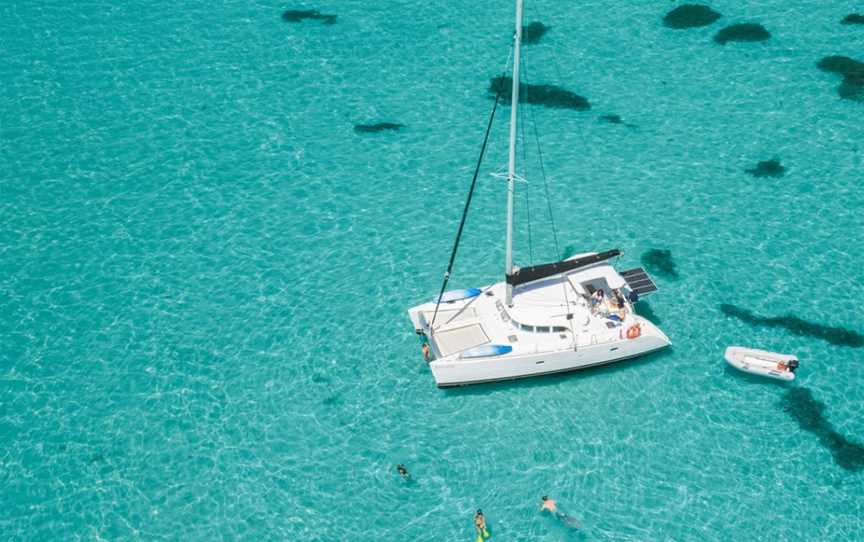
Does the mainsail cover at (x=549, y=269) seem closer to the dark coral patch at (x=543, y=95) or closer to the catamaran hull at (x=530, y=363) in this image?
the catamaran hull at (x=530, y=363)

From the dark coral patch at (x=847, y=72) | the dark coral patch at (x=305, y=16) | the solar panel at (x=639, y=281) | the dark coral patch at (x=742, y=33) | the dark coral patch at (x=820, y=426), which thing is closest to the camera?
the dark coral patch at (x=820, y=426)

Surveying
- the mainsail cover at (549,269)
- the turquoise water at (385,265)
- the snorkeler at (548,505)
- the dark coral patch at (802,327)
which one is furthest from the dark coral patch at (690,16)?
the snorkeler at (548,505)

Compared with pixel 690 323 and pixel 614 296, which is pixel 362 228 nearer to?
pixel 614 296

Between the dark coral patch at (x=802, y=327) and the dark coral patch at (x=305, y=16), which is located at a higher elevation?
the dark coral patch at (x=305, y=16)

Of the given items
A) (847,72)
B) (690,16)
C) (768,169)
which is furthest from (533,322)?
(690,16)

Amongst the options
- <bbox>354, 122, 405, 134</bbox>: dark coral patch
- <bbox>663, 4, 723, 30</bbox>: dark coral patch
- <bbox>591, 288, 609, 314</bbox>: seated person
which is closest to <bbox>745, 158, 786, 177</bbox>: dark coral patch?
<bbox>663, 4, 723, 30</bbox>: dark coral patch

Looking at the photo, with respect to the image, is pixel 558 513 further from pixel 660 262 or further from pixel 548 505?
pixel 660 262
